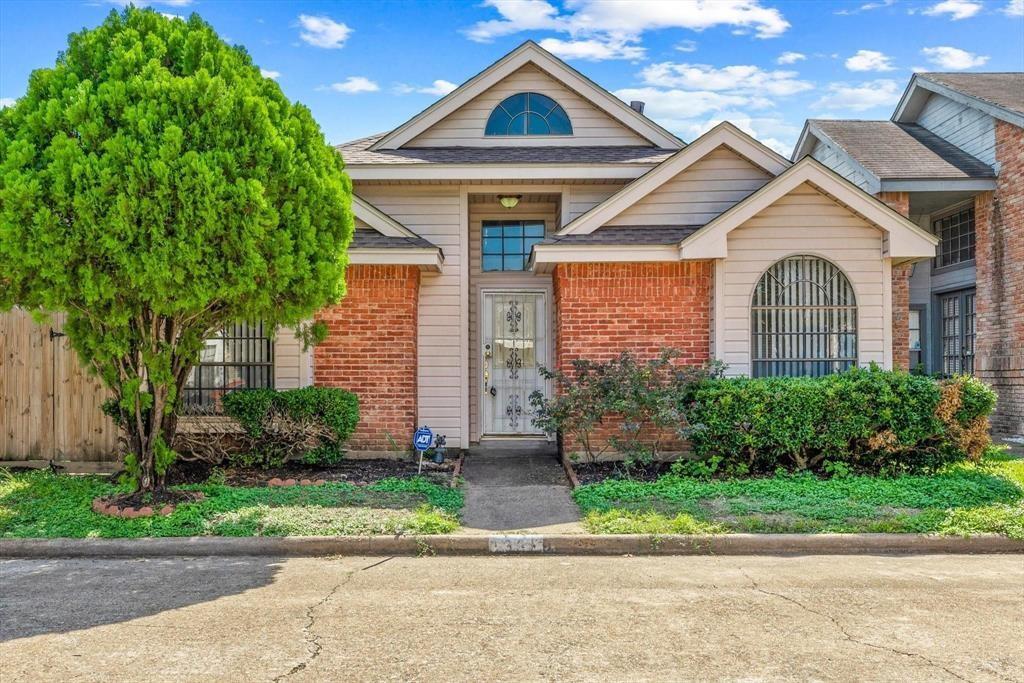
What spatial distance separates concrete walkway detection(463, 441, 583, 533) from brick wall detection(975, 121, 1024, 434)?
26.1 feet

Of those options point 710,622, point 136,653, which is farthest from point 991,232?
point 136,653

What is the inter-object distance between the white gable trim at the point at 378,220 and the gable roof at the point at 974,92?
1009 cm

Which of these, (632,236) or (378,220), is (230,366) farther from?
(632,236)

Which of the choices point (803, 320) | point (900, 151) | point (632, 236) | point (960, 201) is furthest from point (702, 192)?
point (960, 201)

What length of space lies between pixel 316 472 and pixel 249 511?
2.14m

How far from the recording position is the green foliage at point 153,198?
610 centimetres

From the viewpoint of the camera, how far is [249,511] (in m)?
6.96

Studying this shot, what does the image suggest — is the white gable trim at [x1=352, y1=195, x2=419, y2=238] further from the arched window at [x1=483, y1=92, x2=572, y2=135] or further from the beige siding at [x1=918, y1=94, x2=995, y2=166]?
the beige siding at [x1=918, y1=94, x2=995, y2=166]

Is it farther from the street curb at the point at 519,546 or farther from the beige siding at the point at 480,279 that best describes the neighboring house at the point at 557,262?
the street curb at the point at 519,546

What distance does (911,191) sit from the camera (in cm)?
1241

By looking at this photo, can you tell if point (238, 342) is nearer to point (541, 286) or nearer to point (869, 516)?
point (541, 286)

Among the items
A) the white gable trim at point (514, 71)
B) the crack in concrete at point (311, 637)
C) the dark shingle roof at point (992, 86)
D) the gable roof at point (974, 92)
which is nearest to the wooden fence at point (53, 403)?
the white gable trim at point (514, 71)

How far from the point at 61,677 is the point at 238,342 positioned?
6741 mm

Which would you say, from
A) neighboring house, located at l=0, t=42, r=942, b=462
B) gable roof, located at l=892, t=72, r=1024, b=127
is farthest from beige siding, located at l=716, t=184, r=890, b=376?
gable roof, located at l=892, t=72, r=1024, b=127
